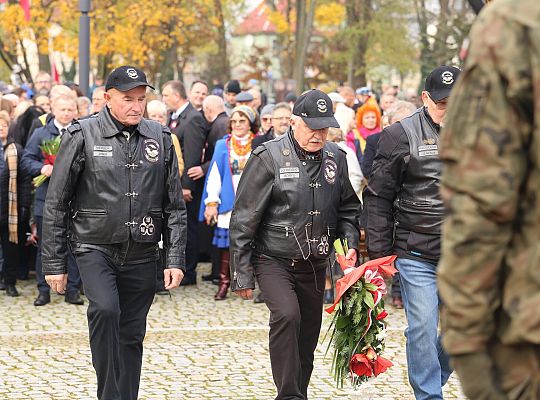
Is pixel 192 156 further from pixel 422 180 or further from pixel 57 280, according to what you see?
pixel 422 180

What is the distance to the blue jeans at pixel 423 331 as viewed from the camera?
654 cm

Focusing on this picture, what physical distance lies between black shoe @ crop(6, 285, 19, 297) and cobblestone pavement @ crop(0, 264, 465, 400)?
194 mm

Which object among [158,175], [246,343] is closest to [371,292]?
[158,175]

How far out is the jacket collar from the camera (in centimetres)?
674

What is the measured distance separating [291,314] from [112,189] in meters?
1.25

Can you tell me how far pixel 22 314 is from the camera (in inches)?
443

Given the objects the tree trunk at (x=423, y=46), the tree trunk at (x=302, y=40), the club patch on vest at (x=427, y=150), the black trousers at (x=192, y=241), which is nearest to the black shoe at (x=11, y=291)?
the black trousers at (x=192, y=241)

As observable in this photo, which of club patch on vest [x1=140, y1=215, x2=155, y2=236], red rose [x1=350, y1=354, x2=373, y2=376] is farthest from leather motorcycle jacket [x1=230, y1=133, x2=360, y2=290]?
red rose [x1=350, y1=354, x2=373, y2=376]

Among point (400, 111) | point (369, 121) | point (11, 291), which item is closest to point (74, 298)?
point (11, 291)

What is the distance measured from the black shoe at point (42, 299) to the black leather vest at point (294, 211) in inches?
208

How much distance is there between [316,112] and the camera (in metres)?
6.95

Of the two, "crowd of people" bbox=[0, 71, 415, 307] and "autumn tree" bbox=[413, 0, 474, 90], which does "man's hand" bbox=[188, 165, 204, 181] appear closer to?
"crowd of people" bbox=[0, 71, 415, 307]

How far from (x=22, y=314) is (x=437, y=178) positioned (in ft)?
19.2

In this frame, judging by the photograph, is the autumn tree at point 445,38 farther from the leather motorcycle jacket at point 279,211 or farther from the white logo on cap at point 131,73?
the white logo on cap at point 131,73
